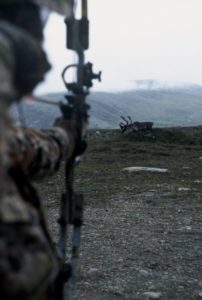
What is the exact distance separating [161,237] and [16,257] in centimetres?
770

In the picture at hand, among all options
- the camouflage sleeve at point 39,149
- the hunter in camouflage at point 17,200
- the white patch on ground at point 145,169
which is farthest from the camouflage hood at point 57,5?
the white patch on ground at point 145,169

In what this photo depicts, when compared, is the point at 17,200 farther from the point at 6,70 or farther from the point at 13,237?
the point at 6,70

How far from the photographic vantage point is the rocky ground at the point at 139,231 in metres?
7.17

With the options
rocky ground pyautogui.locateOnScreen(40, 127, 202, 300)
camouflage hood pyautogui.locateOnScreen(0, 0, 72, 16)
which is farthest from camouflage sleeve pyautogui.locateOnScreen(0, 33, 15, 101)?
rocky ground pyautogui.locateOnScreen(40, 127, 202, 300)

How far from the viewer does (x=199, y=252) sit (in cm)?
866

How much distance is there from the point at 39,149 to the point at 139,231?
7251 mm

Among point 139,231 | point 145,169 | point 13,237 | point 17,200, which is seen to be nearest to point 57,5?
point 17,200

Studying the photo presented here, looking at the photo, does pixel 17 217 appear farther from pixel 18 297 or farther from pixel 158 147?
pixel 158 147

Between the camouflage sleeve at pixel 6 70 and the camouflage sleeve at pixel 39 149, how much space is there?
1.75 ft

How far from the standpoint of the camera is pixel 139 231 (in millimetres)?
10094

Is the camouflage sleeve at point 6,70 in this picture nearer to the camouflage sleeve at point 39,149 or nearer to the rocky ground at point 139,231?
the camouflage sleeve at point 39,149

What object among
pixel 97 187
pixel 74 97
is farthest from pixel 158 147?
pixel 74 97

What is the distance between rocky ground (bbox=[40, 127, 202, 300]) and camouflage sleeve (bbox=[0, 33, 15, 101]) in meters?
5.05

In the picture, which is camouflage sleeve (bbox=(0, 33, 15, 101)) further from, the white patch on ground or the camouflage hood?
the white patch on ground
